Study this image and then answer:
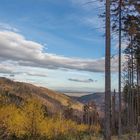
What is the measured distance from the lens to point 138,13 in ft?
103

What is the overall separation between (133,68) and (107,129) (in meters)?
25.3

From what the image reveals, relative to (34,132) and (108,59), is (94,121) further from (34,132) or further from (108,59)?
(108,59)

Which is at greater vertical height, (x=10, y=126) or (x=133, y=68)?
(x=133, y=68)

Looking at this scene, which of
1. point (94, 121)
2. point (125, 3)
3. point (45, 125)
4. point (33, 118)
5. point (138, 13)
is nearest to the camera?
point (125, 3)

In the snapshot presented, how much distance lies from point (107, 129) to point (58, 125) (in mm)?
62027

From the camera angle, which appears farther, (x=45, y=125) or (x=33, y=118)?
(x=45, y=125)

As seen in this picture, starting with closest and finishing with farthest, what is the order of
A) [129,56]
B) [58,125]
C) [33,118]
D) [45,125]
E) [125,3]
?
[125,3] → [129,56] → [33,118] → [45,125] → [58,125]

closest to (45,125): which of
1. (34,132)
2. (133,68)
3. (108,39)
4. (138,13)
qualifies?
(34,132)

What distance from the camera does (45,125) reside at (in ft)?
214

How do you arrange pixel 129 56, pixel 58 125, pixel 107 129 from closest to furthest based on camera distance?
pixel 107 129 → pixel 129 56 → pixel 58 125

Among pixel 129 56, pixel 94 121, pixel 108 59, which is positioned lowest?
pixel 94 121

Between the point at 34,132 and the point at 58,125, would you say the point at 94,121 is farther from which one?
the point at 34,132

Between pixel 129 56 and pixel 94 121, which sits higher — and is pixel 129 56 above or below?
above

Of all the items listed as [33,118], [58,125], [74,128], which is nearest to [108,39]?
[33,118]
